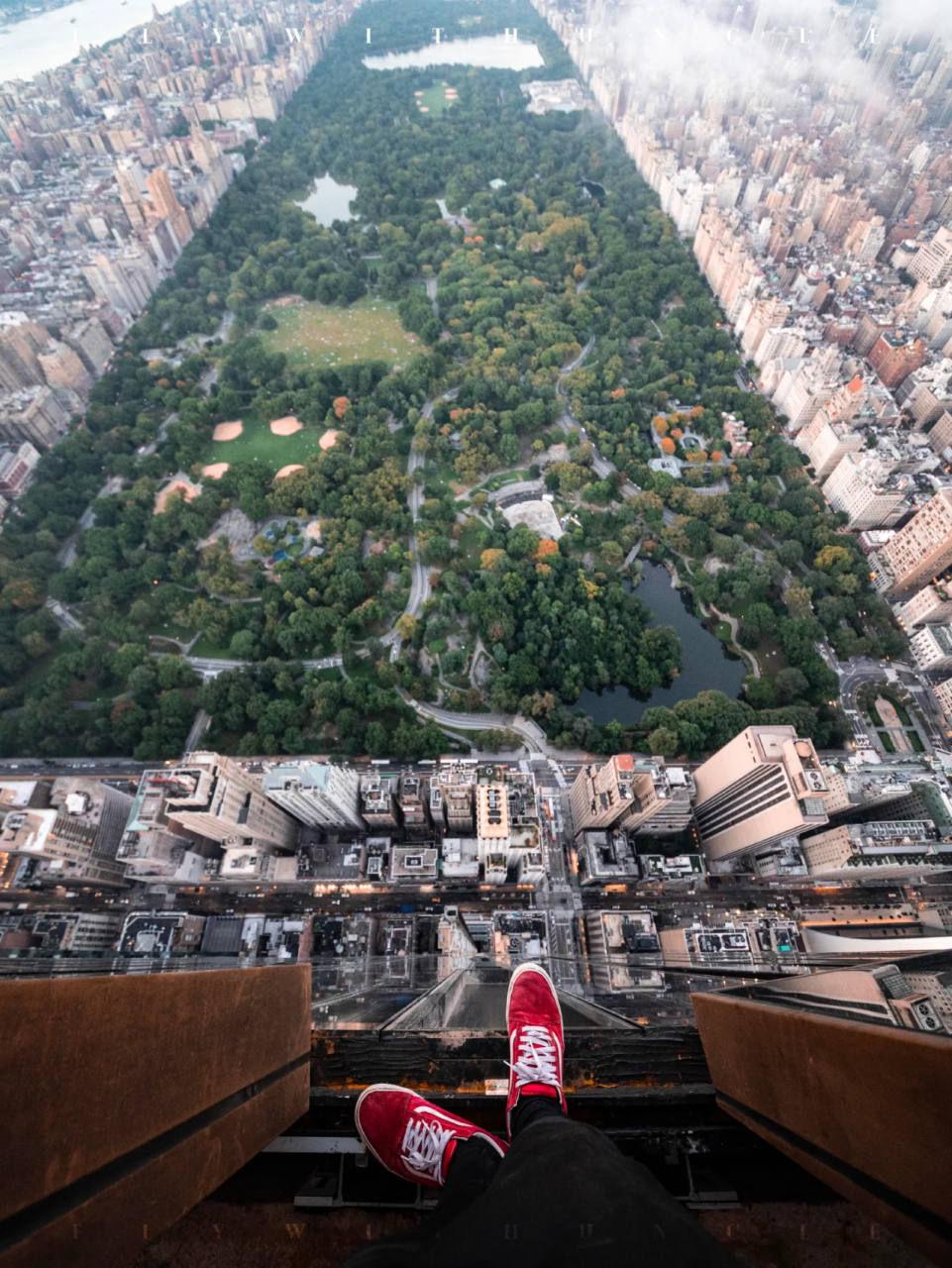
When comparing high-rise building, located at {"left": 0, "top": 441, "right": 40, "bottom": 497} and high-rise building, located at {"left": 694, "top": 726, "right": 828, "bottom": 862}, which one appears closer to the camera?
high-rise building, located at {"left": 694, "top": 726, "right": 828, "bottom": 862}

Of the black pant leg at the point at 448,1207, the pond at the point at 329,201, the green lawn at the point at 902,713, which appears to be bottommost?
the black pant leg at the point at 448,1207

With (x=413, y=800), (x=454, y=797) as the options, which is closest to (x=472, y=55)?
(x=413, y=800)

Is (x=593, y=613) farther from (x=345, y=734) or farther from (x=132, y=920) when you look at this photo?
(x=132, y=920)

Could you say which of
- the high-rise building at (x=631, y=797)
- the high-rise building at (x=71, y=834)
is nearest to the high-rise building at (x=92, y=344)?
the high-rise building at (x=71, y=834)

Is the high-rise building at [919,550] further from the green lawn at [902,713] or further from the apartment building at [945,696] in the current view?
the green lawn at [902,713]

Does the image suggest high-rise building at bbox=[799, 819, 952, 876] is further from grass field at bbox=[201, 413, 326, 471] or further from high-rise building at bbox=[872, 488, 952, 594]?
grass field at bbox=[201, 413, 326, 471]

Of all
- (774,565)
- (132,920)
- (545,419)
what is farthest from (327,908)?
(545,419)

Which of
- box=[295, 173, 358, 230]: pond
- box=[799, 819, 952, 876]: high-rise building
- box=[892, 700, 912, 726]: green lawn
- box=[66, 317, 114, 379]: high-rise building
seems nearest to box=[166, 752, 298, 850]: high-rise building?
box=[799, 819, 952, 876]: high-rise building
